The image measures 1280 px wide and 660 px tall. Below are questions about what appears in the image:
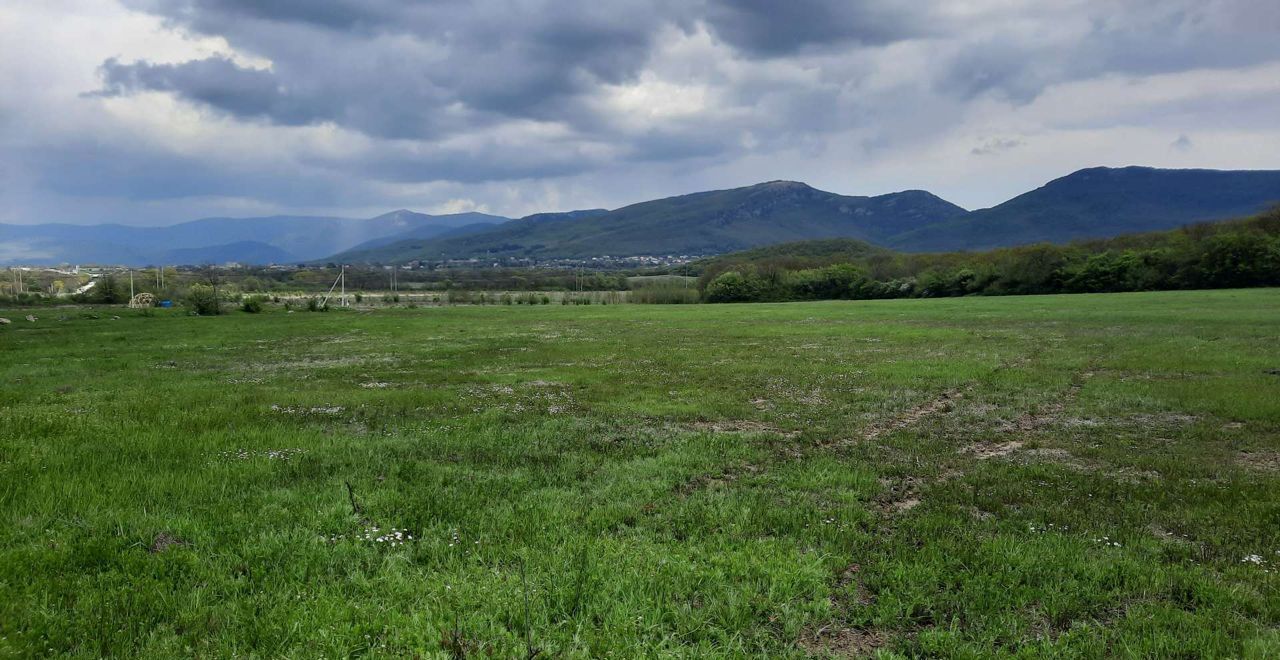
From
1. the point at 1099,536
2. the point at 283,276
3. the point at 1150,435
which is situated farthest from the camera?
the point at 283,276

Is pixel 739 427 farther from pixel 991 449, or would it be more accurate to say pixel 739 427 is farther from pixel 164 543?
pixel 164 543

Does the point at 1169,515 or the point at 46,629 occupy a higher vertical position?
the point at 46,629

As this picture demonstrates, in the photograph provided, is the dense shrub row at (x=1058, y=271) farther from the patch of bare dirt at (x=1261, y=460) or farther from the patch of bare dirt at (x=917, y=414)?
the patch of bare dirt at (x=1261, y=460)

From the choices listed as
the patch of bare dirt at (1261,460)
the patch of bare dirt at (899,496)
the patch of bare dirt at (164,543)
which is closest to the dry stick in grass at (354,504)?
the patch of bare dirt at (164,543)

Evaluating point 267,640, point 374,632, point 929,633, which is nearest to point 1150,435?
point 929,633

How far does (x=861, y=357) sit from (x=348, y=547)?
26.4 m

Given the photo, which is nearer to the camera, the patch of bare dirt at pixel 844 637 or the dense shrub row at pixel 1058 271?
the patch of bare dirt at pixel 844 637

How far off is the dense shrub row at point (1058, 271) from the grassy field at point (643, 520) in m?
103

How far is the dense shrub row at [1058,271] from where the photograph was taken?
9431cm

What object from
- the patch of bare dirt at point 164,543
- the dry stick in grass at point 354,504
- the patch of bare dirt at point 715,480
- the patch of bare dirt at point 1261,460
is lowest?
the patch of bare dirt at point 1261,460

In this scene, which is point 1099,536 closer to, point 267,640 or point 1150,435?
point 1150,435

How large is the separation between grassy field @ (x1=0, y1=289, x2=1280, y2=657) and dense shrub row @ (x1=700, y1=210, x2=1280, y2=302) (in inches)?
4048

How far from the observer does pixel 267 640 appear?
228 inches

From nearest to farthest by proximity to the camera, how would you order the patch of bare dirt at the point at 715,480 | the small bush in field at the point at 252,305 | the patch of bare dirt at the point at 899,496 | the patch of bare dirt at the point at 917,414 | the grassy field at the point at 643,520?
the grassy field at the point at 643,520, the patch of bare dirt at the point at 899,496, the patch of bare dirt at the point at 715,480, the patch of bare dirt at the point at 917,414, the small bush in field at the point at 252,305
